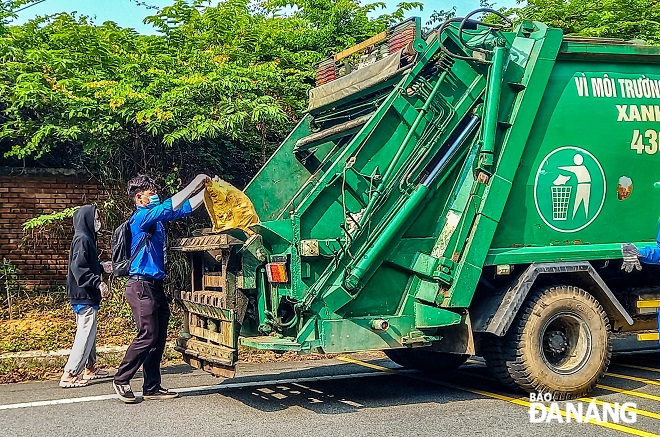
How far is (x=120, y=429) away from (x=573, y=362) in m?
3.68

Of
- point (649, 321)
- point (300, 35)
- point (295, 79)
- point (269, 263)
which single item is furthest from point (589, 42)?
point (300, 35)

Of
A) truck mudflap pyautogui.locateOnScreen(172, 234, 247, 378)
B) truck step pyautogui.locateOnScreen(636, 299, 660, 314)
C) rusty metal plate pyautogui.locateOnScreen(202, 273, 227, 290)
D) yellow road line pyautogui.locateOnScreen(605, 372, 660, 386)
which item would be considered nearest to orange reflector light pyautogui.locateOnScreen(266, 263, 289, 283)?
truck mudflap pyautogui.locateOnScreen(172, 234, 247, 378)

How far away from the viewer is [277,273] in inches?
243

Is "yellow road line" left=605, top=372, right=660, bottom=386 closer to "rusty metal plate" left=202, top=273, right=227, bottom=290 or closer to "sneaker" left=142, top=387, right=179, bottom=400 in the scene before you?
"rusty metal plate" left=202, top=273, right=227, bottom=290

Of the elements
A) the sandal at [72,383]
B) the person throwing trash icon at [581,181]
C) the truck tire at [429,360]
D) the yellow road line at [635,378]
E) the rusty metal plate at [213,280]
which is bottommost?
the sandal at [72,383]

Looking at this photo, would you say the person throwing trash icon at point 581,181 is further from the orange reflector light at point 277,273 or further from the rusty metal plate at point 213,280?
the rusty metal plate at point 213,280

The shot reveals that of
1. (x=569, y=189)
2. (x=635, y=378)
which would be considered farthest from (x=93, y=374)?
(x=635, y=378)

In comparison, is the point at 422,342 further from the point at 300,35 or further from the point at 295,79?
the point at 300,35

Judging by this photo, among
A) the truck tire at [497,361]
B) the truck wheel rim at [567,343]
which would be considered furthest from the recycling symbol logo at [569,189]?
the truck tire at [497,361]

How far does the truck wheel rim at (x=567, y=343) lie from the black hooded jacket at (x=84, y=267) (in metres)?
4.10

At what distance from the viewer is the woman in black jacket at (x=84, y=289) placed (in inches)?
290

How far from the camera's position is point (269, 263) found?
6266mm

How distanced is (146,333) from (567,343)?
11.5ft

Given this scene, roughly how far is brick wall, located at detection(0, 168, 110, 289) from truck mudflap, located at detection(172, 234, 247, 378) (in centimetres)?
298
